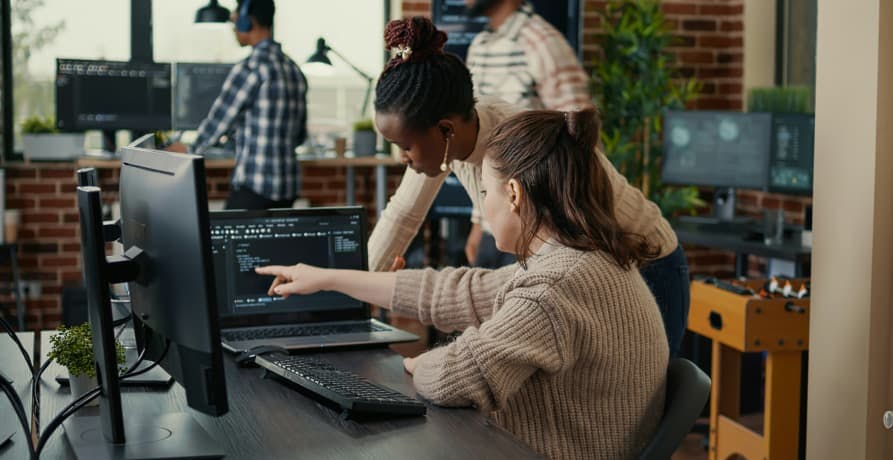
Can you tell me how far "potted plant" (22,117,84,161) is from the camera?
5.34 metres

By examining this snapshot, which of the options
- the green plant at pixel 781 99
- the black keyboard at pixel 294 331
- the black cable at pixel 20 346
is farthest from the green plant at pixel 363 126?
Answer: the black cable at pixel 20 346

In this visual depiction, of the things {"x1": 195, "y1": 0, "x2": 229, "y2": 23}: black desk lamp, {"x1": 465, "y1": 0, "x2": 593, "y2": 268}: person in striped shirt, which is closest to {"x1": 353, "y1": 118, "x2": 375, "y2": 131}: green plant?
{"x1": 195, "y1": 0, "x2": 229, "y2": 23}: black desk lamp

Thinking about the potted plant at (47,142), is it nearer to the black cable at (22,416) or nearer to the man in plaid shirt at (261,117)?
the man in plaid shirt at (261,117)

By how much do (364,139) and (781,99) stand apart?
80.2 inches

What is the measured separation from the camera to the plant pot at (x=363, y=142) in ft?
18.7

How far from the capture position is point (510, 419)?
1783mm

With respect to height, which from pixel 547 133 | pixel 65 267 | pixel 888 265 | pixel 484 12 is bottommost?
pixel 65 267

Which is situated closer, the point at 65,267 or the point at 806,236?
the point at 806,236

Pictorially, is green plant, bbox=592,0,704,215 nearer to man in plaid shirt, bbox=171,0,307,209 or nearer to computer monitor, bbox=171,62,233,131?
man in plaid shirt, bbox=171,0,307,209

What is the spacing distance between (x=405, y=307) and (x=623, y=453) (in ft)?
1.84

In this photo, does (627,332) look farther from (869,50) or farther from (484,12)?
(484,12)

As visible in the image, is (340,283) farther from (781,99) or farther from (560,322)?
(781,99)

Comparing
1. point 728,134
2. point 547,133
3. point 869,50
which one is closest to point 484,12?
point 728,134

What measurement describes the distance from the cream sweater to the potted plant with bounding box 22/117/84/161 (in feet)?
10.5
